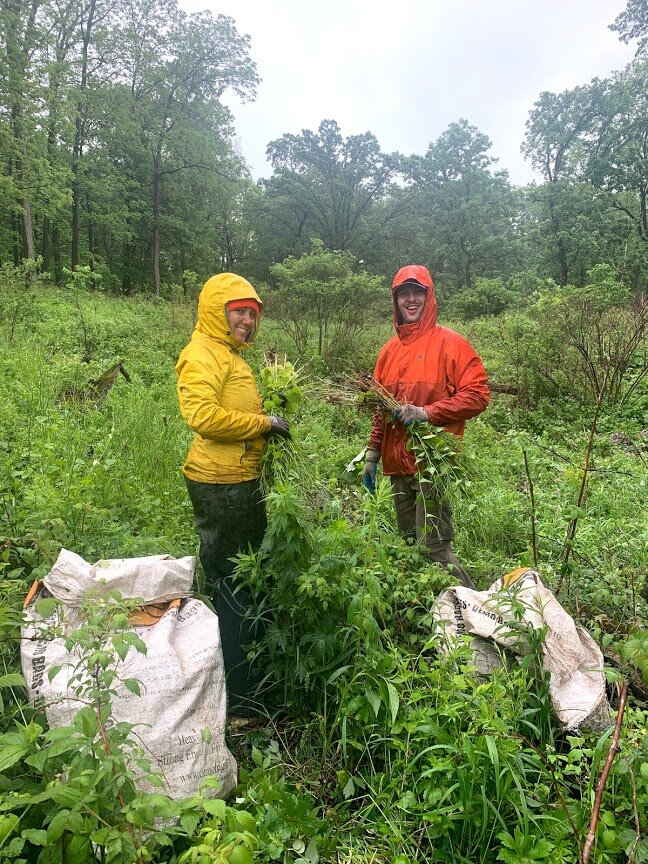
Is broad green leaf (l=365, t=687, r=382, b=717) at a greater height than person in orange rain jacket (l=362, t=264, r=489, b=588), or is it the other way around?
person in orange rain jacket (l=362, t=264, r=489, b=588)

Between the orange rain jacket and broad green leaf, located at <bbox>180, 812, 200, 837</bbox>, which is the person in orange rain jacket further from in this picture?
broad green leaf, located at <bbox>180, 812, 200, 837</bbox>

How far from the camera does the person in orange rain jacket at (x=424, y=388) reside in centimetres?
252

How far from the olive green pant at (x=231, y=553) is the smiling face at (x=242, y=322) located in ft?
2.38

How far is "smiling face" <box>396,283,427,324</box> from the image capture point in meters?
2.71

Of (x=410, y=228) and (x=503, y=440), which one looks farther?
(x=410, y=228)

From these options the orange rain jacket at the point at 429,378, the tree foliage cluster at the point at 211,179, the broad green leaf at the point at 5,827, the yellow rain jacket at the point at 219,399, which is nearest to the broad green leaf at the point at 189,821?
the broad green leaf at the point at 5,827

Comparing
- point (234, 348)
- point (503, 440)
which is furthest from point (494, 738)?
point (503, 440)

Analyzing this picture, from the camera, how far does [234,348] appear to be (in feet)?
7.93

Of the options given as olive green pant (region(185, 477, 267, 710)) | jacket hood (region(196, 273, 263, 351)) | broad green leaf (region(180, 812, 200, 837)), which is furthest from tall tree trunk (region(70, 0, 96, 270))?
broad green leaf (region(180, 812, 200, 837))

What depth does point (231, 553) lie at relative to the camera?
7.72 feet

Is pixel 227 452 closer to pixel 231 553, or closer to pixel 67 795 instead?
pixel 231 553

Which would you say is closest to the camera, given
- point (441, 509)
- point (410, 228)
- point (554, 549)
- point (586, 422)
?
point (441, 509)

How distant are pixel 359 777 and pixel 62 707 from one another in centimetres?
109

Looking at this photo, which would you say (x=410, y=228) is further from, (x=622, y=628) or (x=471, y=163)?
(x=622, y=628)
